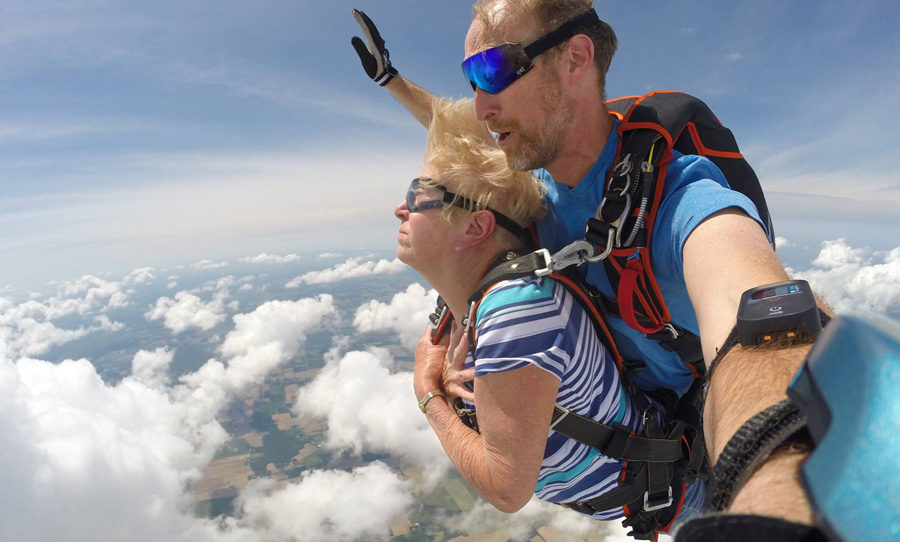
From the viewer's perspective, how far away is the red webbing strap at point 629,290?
6.70 ft

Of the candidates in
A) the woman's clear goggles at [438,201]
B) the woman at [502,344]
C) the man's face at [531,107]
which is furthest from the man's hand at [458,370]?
the man's face at [531,107]

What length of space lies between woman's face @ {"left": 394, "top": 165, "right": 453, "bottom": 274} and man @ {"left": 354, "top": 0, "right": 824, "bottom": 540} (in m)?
0.49

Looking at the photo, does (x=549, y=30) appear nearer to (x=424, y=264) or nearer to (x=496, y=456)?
(x=424, y=264)

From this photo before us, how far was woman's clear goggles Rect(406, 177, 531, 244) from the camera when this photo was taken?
2.47 m

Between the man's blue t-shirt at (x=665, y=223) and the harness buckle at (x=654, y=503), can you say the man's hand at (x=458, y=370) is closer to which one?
the man's blue t-shirt at (x=665, y=223)

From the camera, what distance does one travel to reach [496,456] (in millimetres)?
2100

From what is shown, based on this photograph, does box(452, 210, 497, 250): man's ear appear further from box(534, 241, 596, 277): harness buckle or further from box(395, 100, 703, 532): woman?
box(534, 241, 596, 277): harness buckle

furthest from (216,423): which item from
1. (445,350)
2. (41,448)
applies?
(445,350)

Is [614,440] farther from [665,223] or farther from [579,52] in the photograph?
[579,52]

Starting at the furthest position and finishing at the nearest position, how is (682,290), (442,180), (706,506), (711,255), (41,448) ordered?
(41,448), (442,180), (682,290), (711,255), (706,506)

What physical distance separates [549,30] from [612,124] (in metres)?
0.59

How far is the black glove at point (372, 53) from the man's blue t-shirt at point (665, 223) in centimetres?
204

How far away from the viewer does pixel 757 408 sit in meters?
0.93

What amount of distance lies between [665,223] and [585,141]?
2.22 feet
